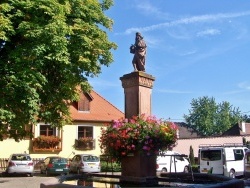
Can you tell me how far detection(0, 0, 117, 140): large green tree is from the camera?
47.3 feet

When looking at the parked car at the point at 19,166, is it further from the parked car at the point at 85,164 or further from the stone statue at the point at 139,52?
the stone statue at the point at 139,52

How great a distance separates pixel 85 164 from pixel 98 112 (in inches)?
399

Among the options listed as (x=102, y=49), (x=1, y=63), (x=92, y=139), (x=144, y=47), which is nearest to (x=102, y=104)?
(x=92, y=139)

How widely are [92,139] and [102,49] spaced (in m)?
17.1

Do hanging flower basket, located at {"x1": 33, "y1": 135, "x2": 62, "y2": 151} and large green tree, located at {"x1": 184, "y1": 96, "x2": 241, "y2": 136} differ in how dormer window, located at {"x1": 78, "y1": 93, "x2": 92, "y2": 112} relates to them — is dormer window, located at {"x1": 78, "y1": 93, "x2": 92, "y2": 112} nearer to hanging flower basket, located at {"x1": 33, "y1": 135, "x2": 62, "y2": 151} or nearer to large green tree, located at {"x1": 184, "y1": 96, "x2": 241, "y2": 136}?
hanging flower basket, located at {"x1": 33, "y1": 135, "x2": 62, "y2": 151}

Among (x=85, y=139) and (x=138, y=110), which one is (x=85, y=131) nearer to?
(x=85, y=139)

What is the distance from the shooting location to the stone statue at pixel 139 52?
10141mm

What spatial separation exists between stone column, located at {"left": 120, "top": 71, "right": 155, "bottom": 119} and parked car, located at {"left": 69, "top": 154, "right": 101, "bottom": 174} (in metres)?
17.7

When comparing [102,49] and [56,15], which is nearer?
[56,15]

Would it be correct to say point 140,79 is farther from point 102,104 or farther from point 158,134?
point 102,104

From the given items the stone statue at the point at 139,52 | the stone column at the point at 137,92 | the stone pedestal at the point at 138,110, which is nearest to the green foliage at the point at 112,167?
the stone pedestal at the point at 138,110

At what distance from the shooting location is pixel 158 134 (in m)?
8.55

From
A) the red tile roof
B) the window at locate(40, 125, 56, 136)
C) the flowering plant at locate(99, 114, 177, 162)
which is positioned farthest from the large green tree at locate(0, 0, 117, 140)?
the red tile roof

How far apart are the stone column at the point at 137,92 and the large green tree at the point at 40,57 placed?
569 centimetres
